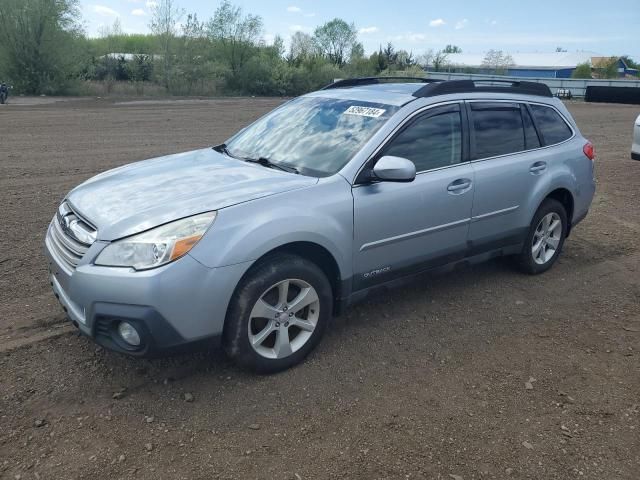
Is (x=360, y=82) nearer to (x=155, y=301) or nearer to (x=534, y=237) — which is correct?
(x=534, y=237)

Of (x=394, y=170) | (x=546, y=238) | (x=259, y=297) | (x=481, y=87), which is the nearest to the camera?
(x=259, y=297)

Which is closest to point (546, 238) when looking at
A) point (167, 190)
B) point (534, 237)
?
point (534, 237)

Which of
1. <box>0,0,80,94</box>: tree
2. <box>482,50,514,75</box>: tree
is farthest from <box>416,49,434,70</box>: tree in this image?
<box>0,0,80,94</box>: tree

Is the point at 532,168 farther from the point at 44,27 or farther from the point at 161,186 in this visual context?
the point at 44,27

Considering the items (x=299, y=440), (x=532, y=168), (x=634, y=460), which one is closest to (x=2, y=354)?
(x=299, y=440)

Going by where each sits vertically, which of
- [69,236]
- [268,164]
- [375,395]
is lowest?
[375,395]

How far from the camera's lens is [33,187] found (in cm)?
837

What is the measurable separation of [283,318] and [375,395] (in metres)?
0.74

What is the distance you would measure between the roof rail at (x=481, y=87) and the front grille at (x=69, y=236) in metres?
2.59

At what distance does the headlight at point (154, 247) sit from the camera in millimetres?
3148

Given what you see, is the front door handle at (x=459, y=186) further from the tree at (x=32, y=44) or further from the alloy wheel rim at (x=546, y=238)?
the tree at (x=32, y=44)

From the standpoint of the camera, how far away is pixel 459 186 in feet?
14.8

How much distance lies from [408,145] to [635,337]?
2311 millimetres

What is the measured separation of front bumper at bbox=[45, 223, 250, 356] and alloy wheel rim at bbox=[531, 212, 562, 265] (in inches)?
130
